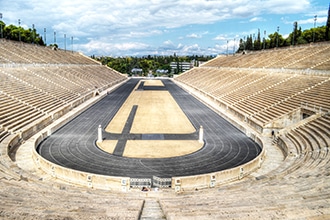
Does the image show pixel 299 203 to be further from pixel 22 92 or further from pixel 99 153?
pixel 22 92

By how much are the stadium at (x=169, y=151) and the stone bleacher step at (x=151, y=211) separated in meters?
0.03

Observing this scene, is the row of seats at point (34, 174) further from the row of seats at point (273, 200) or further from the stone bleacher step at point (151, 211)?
the row of seats at point (273, 200)

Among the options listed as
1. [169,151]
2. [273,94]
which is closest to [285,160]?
[169,151]

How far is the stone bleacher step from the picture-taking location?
8266 millimetres

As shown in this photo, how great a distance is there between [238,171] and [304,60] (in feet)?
104

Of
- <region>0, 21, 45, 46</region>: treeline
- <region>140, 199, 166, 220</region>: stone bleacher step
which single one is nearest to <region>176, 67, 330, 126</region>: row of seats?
<region>140, 199, 166, 220</region>: stone bleacher step

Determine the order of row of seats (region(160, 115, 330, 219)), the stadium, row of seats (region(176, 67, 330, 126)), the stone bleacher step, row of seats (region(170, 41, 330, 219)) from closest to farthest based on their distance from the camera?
row of seats (region(160, 115, 330, 219))
row of seats (region(170, 41, 330, 219))
the stone bleacher step
the stadium
row of seats (region(176, 67, 330, 126))

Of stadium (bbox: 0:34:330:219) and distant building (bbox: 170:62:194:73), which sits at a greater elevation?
distant building (bbox: 170:62:194:73)

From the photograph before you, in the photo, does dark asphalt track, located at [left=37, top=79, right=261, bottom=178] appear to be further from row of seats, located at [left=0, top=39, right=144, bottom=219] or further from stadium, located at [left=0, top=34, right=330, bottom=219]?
row of seats, located at [left=0, top=39, right=144, bottom=219]

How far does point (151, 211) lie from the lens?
8.80m

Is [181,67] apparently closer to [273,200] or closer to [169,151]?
[169,151]

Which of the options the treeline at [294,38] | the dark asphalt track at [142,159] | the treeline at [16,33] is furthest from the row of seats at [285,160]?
the treeline at [16,33]

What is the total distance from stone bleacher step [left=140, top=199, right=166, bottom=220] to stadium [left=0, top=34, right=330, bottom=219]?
0.11ft

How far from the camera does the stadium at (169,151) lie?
28.6 feet
